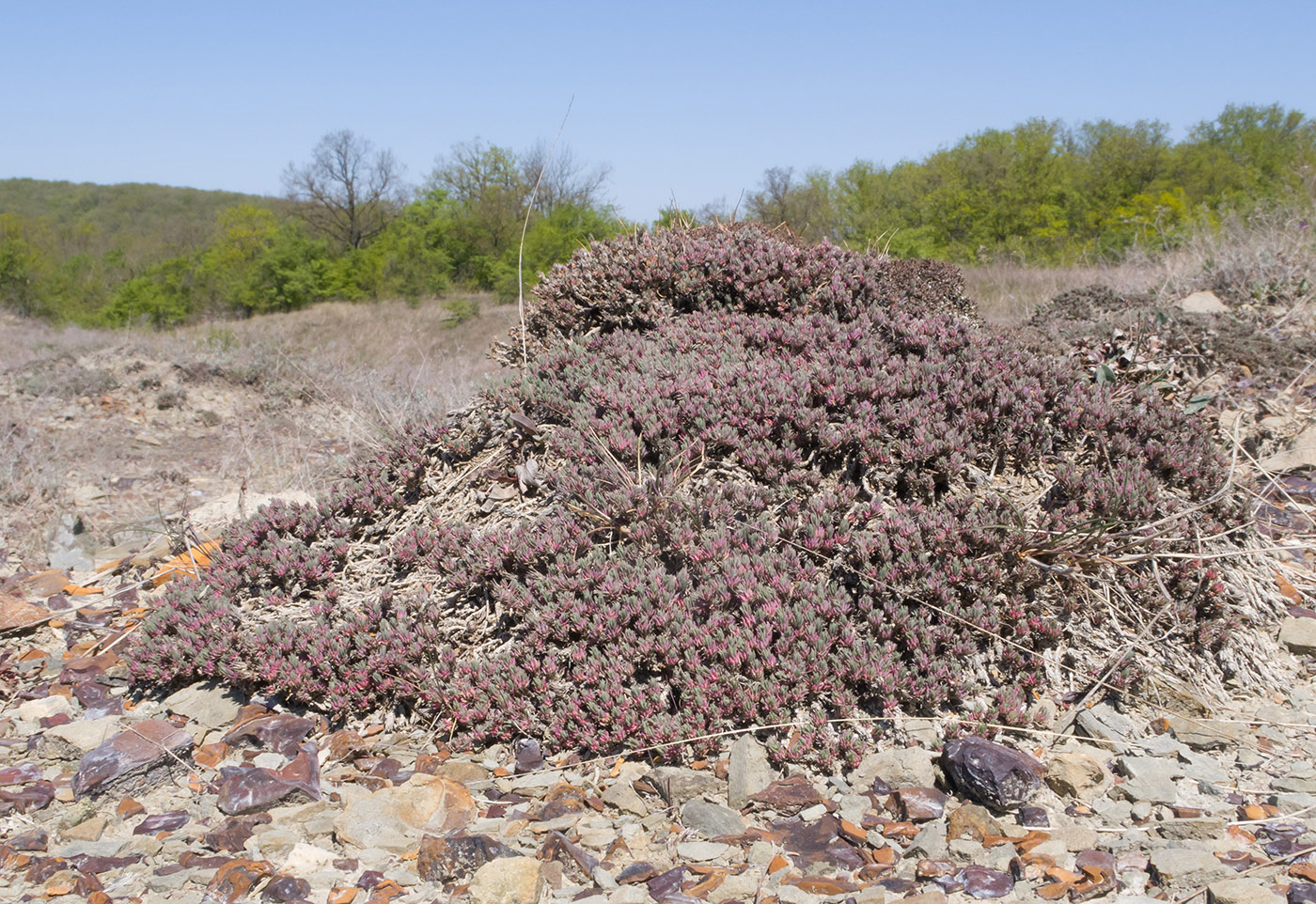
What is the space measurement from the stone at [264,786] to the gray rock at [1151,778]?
2.76 meters

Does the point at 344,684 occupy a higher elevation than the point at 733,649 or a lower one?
lower

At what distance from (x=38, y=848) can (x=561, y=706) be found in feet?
5.52

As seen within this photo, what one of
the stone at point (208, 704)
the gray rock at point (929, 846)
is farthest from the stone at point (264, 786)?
the gray rock at point (929, 846)

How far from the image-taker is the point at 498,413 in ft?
15.1

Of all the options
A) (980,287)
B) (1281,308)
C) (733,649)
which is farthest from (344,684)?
(980,287)

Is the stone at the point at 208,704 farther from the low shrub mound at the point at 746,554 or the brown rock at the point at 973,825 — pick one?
the brown rock at the point at 973,825

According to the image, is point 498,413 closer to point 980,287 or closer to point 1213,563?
point 1213,563

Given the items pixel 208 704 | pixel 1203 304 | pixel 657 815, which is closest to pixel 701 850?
pixel 657 815

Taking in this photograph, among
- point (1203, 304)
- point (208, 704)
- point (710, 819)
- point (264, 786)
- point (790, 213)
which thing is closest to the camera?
point (710, 819)

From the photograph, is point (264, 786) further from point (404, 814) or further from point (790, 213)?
point (790, 213)

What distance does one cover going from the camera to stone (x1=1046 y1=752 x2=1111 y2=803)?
282 cm

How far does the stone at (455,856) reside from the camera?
2500mm

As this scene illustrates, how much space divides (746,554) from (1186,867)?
1.69 meters

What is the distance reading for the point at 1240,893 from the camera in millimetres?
2191
